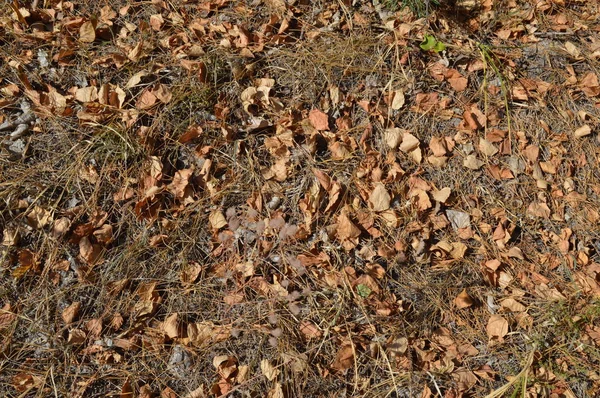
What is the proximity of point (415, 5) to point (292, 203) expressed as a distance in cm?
111

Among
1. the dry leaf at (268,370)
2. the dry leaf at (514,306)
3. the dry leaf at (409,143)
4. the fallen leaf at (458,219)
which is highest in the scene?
the dry leaf at (409,143)

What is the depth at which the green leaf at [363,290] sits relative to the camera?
2107mm

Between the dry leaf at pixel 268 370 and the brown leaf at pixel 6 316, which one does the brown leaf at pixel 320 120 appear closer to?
the dry leaf at pixel 268 370

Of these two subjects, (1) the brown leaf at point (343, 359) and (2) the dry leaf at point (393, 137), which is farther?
(2) the dry leaf at point (393, 137)

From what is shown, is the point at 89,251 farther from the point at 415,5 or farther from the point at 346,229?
the point at 415,5

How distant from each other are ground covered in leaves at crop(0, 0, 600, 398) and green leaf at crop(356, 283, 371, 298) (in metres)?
0.01

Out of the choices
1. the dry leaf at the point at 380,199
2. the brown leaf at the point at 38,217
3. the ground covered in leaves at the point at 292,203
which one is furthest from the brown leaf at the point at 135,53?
the dry leaf at the point at 380,199

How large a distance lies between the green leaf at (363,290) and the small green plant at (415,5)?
1.28 metres

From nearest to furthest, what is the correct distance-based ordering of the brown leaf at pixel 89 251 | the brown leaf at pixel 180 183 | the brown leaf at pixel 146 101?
the brown leaf at pixel 89 251 < the brown leaf at pixel 180 183 < the brown leaf at pixel 146 101

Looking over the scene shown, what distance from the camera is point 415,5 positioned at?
8.47ft

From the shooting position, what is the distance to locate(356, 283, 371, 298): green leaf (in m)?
2.11

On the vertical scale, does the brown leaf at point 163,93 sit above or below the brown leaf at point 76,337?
above

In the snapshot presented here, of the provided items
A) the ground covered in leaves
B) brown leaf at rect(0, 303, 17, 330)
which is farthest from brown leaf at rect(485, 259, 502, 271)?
brown leaf at rect(0, 303, 17, 330)

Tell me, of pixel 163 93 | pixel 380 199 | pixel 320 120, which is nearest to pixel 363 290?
pixel 380 199
